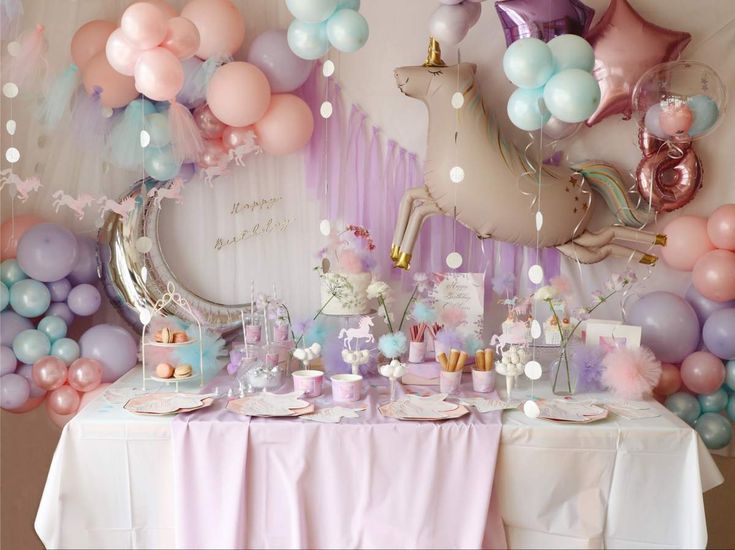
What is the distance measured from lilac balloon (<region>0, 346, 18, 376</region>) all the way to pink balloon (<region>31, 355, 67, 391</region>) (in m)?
0.07

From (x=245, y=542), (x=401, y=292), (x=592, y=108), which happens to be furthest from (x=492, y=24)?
(x=245, y=542)

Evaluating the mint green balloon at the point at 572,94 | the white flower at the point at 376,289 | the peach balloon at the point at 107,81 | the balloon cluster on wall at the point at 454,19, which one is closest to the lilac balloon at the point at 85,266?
the peach balloon at the point at 107,81

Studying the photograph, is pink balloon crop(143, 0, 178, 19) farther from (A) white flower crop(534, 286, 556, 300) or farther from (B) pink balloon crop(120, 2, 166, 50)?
(A) white flower crop(534, 286, 556, 300)

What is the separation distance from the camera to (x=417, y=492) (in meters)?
2.16

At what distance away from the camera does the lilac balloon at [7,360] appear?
2543mm

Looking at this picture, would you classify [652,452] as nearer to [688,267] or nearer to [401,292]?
[688,267]

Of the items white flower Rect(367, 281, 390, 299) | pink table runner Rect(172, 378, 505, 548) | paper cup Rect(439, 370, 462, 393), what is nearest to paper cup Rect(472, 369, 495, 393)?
paper cup Rect(439, 370, 462, 393)

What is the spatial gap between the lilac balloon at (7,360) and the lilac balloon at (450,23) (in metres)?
1.73

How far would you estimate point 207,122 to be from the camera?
8.71 ft

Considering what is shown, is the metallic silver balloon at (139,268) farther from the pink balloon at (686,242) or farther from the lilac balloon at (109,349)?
the pink balloon at (686,242)

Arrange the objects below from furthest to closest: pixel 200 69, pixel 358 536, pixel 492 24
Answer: pixel 492 24
pixel 200 69
pixel 358 536

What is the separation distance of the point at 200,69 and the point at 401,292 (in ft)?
3.44

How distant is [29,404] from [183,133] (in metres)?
1.03

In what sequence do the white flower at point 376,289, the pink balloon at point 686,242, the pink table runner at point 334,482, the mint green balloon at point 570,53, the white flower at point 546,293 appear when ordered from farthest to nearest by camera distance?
the pink balloon at point 686,242 < the white flower at point 376,289 < the white flower at point 546,293 < the mint green balloon at point 570,53 < the pink table runner at point 334,482
